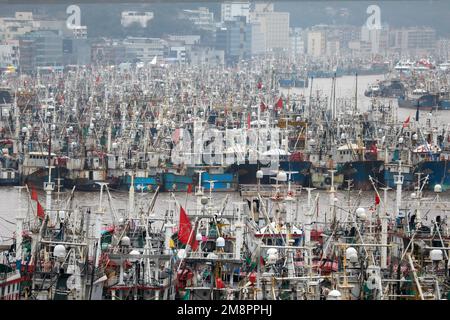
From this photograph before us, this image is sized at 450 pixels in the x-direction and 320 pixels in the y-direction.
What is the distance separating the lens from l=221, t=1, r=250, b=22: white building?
4794 cm

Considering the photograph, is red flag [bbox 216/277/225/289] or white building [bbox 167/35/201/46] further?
white building [bbox 167/35/201/46]

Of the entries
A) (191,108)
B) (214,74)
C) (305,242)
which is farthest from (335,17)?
(305,242)

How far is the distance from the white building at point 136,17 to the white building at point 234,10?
3010mm

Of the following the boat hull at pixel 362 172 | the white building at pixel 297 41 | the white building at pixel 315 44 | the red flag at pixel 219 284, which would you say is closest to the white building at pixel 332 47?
the white building at pixel 315 44

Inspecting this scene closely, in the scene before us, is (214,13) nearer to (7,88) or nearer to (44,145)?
(7,88)

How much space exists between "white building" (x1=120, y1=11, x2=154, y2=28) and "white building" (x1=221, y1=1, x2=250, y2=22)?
9.88 feet

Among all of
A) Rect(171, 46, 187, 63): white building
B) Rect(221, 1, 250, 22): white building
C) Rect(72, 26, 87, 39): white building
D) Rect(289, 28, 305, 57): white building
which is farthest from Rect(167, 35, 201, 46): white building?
Rect(289, 28, 305, 57): white building

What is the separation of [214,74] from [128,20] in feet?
29.8

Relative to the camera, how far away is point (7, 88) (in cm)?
2788

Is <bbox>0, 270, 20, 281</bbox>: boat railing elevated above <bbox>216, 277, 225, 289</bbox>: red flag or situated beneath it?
elevated above

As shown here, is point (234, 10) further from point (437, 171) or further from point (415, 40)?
point (437, 171)

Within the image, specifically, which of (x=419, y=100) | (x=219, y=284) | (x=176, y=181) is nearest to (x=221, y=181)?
(x=176, y=181)

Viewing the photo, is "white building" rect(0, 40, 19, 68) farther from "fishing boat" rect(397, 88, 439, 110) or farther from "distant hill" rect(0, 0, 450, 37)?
"fishing boat" rect(397, 88, 439, 110)

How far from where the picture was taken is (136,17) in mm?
45031
